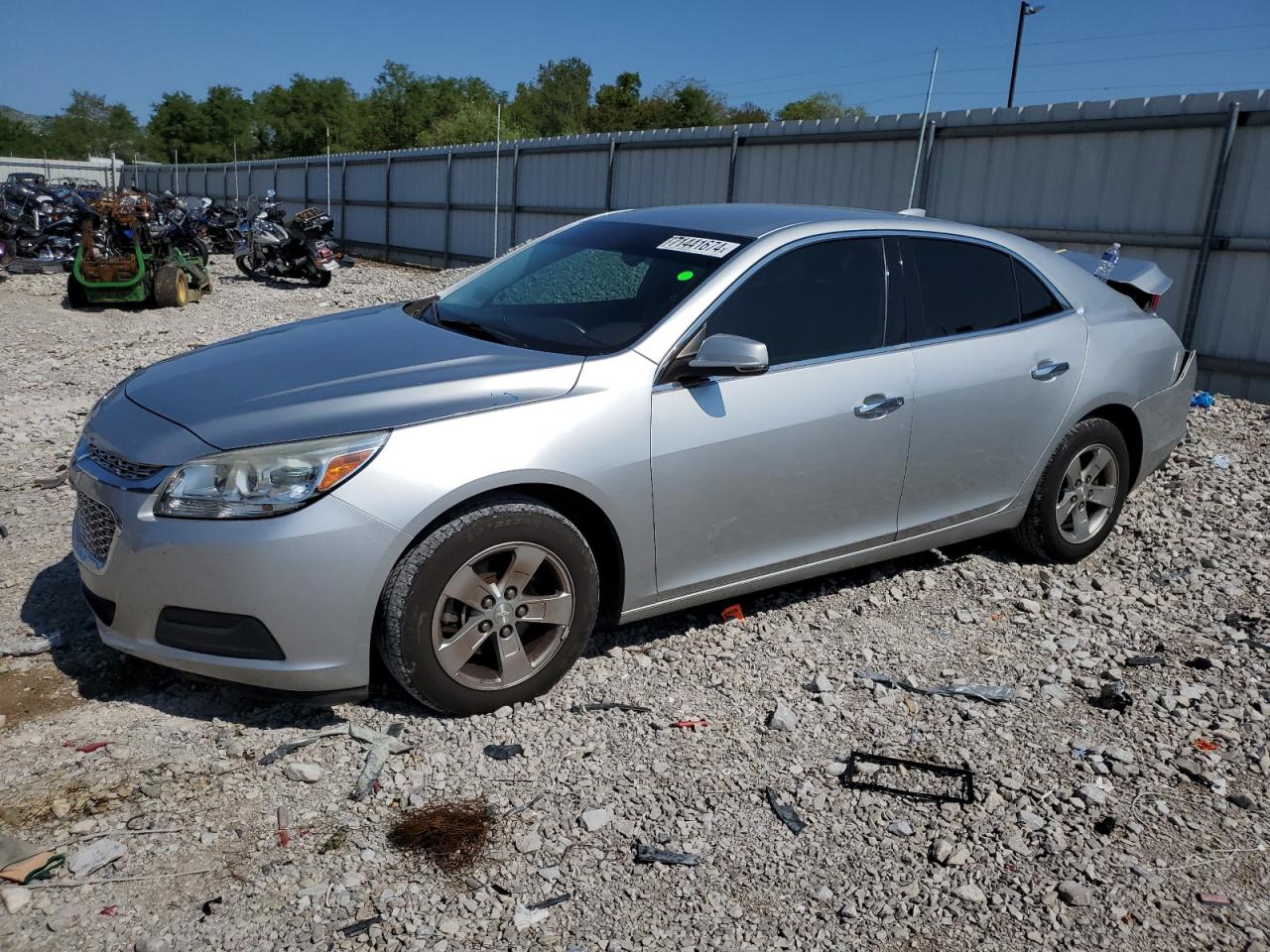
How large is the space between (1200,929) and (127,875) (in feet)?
9.49

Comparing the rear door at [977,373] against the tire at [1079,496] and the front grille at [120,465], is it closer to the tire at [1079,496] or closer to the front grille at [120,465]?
the tire at [1079,496]

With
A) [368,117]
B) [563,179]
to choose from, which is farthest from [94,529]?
[368,117]

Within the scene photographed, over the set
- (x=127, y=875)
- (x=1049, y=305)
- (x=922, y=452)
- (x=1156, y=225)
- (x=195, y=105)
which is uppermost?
(x=195, y=105)

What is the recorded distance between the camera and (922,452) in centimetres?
443

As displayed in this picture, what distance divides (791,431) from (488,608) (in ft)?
4.46

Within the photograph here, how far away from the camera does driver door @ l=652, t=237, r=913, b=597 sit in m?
3.81

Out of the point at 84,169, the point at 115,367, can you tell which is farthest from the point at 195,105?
the point at 115,367

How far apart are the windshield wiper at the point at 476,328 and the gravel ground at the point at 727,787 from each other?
1322 millimetres

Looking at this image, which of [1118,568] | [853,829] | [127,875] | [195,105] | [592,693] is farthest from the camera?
[195,105]

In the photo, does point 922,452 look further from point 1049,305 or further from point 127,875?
point 127,875

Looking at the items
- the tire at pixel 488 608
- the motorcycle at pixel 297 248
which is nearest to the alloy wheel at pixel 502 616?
the tire at pixel 488 608

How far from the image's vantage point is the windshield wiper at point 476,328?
4023 mm

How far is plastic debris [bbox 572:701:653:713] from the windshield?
130cm

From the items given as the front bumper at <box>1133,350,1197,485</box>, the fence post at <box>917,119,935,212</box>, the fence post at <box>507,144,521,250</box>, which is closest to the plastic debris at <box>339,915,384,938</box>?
the front bumper at <box>1133,350,1197,485</box>
